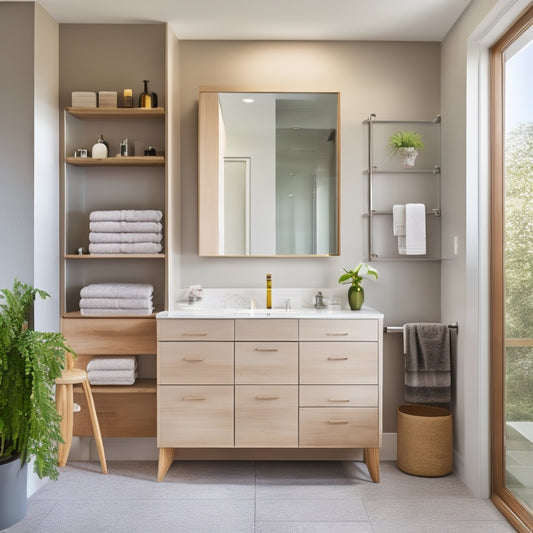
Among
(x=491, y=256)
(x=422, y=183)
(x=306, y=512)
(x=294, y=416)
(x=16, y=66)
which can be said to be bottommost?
(x=306, y=512)

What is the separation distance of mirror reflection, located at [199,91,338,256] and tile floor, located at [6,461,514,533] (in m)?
1.29

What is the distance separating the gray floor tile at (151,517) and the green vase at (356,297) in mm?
1236

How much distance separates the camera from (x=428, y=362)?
3.19m

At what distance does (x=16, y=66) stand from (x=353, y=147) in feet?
6.40

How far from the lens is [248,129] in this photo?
3387 mm

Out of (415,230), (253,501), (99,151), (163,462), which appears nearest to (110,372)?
(163,462)

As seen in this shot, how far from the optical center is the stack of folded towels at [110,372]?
125 inches

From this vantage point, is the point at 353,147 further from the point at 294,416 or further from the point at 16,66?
the point at 16,66

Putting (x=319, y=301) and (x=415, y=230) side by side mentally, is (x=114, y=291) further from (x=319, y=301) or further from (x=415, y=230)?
(x=415, y=230)

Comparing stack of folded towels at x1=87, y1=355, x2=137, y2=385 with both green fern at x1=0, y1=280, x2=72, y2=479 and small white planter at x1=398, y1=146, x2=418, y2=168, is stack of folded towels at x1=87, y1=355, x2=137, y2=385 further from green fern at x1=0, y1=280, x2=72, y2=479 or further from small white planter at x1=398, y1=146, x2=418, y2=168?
small white planter at x1=398, y1=146, x2=418, y2=168

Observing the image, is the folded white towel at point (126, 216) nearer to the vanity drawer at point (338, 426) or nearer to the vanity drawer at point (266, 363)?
the vanity drawer at point (266, 363)

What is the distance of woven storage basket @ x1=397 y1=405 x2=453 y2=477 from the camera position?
3062 mm

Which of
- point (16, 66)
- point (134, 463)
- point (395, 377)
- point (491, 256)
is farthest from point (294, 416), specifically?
point (16, 66)

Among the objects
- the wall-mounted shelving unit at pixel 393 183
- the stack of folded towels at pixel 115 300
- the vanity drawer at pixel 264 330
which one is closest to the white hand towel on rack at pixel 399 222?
the wall-mounted shelving unit at pixel 393 183
